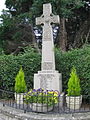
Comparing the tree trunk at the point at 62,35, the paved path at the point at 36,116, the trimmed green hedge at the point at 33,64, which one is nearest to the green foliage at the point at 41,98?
the paved path at the point at 36,116

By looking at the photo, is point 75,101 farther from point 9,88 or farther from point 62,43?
point 62,43

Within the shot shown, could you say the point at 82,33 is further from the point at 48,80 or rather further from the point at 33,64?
the point at 48,80

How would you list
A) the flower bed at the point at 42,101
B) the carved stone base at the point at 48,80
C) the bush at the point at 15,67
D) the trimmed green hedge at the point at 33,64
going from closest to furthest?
1. the flower bed at the point at 42,101
2. the carved stone base at the point at 48,80
3. the trimmed green hedge at the point at 33,64
4. the bush at the point at 15,67

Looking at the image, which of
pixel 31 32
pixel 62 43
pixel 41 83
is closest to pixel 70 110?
pixel 41 83

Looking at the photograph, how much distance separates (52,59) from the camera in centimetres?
758

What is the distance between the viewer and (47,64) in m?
7.52

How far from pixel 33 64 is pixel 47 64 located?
1.11 meters

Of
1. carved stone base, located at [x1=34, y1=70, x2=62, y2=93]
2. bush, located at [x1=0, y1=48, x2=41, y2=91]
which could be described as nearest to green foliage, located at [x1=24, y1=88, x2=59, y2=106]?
carved stone base, located at [x1=34, y1=70, x2=62, y2=93]

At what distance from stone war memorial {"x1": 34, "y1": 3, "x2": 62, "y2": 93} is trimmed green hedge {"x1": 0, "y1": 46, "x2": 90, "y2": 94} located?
0.69 meters

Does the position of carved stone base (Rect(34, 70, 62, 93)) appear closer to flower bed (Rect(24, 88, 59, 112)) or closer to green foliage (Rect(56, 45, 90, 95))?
green foliage (Rect(56, 45, 90, 95))

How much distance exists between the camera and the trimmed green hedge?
7660 mm

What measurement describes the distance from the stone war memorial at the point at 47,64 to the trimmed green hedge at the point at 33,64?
27.0 inches

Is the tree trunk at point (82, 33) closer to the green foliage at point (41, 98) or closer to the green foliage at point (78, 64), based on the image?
the green foliage at point (78, 64)

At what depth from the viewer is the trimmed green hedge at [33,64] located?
7660 mm
